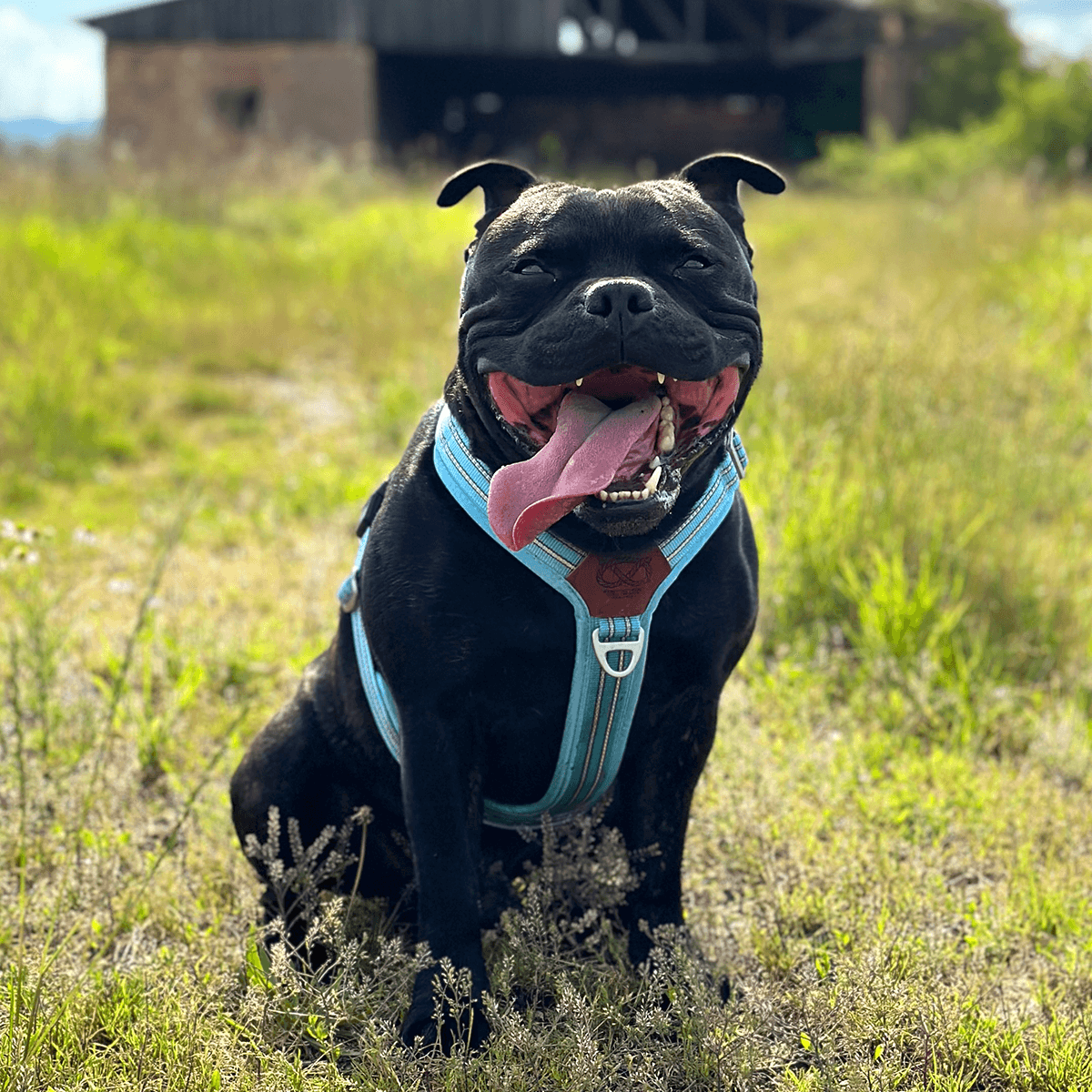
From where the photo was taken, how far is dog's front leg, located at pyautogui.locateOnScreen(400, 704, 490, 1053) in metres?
2.02

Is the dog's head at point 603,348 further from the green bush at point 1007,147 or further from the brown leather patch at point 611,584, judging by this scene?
the green bush at point 1007,147

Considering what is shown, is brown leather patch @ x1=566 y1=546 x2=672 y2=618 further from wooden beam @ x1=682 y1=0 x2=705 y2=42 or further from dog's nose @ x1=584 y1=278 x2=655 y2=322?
wooden beam @ x1=682 y1=0 x2=705 y2=42

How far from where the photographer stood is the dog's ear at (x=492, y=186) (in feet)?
6.85

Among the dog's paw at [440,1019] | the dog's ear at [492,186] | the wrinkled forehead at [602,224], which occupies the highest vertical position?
the dog's ear at [492,186]

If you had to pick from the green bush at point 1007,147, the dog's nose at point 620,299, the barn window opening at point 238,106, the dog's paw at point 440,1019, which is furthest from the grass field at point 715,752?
the barn window opening at point 238,106

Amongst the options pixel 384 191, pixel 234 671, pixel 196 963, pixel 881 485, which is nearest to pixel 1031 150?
pixel 384 191

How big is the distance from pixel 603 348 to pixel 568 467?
0.19 m

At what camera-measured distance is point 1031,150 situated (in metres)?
16.8

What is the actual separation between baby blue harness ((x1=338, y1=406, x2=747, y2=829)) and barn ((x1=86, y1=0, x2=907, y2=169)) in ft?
61.3

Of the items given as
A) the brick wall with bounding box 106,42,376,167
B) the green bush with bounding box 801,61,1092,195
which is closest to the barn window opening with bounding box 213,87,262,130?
the brick wall with bounding box 106,42,376,167

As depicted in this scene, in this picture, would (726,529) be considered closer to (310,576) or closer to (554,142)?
(310,576)

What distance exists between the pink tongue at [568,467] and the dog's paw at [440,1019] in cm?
80

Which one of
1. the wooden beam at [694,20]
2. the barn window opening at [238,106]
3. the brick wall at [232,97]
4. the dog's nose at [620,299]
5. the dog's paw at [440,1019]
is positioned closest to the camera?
the dog's nose at [620,299]

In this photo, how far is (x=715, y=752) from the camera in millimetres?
3074
